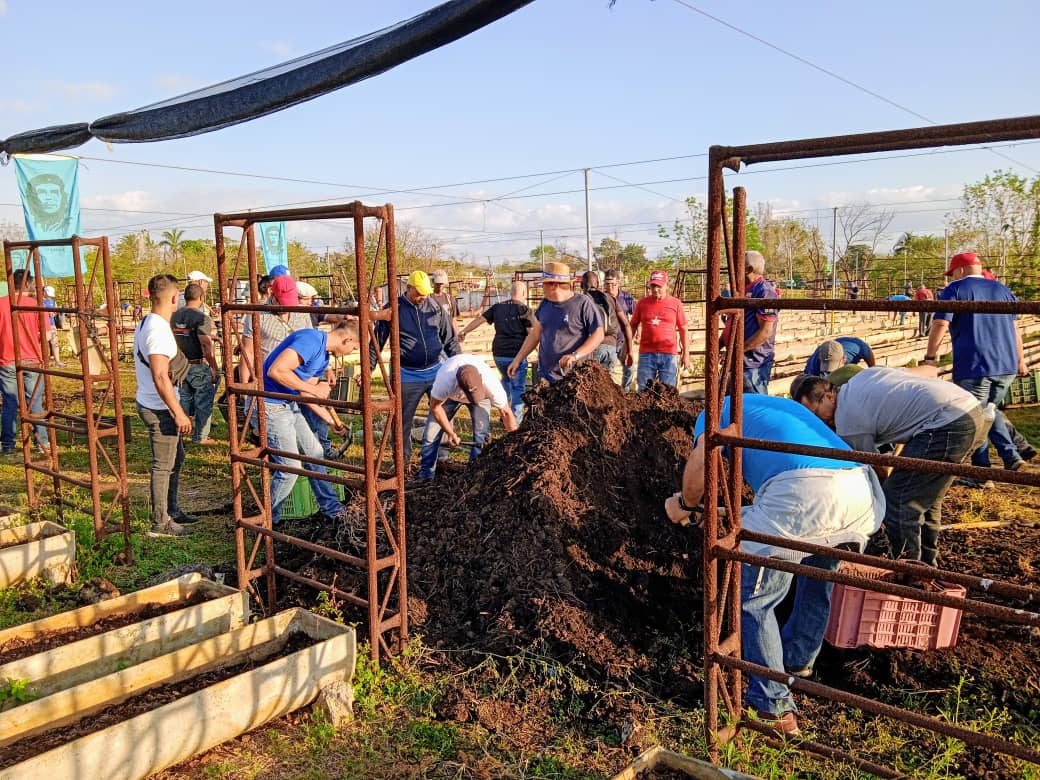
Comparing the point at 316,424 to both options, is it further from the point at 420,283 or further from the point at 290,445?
the point at 420,283

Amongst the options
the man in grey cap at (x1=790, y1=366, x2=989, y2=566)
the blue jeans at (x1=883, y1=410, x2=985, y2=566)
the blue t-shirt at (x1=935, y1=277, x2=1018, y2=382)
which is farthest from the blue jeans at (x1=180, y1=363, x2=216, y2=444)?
the blue t-shirt at (x1=935, y1=277, x2=1018, y2=382)

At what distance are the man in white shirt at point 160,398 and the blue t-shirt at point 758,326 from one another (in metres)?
4.86

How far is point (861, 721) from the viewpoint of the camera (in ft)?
12.7

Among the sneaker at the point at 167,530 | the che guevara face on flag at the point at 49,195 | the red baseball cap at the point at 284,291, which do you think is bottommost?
the sneaker at the point at 167,530

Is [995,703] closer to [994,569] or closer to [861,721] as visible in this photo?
[861,721]

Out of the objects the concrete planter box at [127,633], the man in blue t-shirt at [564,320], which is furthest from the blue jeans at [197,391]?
the concrete planter box at [127,633]

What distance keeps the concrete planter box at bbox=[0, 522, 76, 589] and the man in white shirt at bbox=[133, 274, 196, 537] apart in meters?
0.84

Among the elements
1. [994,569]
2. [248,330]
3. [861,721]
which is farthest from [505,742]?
[248,330]

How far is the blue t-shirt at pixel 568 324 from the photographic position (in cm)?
782

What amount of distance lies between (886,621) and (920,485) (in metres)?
1.26

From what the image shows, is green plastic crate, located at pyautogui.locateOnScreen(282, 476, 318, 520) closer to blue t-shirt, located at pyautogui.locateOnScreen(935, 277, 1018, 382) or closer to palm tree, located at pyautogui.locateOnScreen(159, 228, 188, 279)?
blue t-shirt, located at pyautogui.locateOnScreen(935, 277, 1018, 382)

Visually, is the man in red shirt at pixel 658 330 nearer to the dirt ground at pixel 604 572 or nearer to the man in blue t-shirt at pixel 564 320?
the man in blue t-shirt at pixel 564 320

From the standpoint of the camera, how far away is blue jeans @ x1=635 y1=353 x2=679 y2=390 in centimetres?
918

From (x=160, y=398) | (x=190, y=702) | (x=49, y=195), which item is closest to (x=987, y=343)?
(x=190, y=702)
